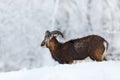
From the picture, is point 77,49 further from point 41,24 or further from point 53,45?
point 41,24

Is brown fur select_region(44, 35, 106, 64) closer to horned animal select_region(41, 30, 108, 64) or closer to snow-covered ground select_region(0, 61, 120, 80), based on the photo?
horned animal select_region(41, 30, 108, 64)

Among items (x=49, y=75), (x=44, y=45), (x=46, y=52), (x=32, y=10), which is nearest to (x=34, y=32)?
(x=32, y=10)

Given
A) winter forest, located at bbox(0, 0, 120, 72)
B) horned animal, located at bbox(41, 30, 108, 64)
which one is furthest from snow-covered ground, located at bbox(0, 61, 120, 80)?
winter forest, located at bbox(0, 0, 120, 72)

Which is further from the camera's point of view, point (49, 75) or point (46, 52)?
point (46, 52)

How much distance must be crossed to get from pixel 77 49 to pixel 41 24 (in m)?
0.45

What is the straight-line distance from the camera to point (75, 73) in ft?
4.42

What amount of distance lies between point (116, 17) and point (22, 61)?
471mm

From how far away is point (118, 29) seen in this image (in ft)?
7.04

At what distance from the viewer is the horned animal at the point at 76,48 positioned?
170cm

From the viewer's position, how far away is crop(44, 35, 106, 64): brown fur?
5.57ft

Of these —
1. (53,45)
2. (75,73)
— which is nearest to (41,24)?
(53,45)

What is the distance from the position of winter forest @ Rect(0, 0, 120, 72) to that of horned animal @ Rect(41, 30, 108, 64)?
0.83ft

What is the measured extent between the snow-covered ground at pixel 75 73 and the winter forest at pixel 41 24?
0.57m

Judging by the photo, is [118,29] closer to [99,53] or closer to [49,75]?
[99,53]
